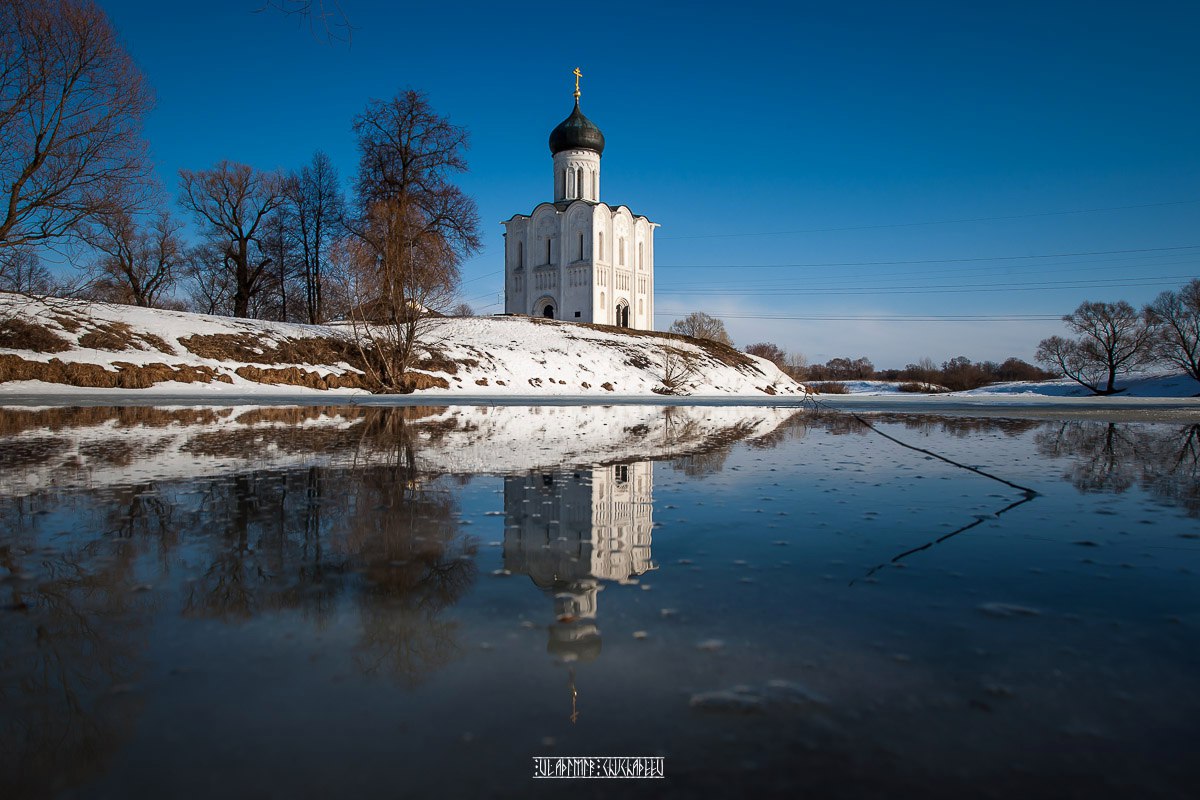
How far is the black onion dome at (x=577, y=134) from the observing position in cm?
5294

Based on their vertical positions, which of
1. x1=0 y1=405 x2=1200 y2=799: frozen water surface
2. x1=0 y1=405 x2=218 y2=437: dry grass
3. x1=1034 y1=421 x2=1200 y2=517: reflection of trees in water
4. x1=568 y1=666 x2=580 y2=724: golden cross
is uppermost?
x1=0 y1=405 x2=218 y2=437: dry grass

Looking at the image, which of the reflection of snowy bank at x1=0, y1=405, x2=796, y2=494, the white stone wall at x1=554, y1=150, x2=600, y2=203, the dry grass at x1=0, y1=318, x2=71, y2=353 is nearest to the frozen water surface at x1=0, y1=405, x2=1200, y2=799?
the reflection of snowy bank at x1=0, y1=405, x2=796, y2=494

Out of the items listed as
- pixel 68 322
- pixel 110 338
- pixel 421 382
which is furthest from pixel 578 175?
pixel 68 322

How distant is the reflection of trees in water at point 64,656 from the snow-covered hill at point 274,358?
613 inches

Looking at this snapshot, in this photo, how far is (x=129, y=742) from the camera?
131 centimetres

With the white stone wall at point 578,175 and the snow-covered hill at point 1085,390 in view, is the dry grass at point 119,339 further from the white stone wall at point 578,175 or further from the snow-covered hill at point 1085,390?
the snow-covered hill at point 1085,390

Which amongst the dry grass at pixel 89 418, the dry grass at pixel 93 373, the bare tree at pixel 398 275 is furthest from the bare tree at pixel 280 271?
the dry grass at pixel 89 418

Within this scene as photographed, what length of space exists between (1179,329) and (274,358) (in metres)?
64.9

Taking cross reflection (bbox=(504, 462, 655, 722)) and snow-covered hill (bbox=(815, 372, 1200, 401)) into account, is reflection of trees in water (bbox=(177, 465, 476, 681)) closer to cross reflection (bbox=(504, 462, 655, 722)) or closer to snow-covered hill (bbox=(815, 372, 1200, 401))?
cross reflection (bbox=(504, 462, 655, 722))

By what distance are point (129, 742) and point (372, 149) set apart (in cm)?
3399

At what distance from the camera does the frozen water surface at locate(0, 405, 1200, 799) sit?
125cm

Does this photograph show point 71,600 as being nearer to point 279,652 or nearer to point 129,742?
point 279,652

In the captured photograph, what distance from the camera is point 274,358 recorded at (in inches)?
883

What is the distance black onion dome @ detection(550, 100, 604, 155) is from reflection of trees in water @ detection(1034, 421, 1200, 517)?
158 ft
